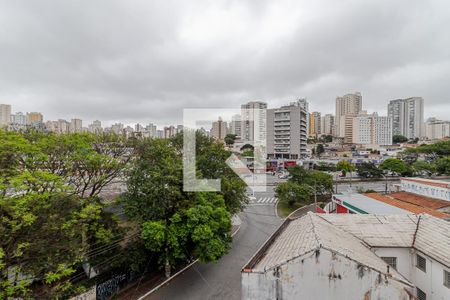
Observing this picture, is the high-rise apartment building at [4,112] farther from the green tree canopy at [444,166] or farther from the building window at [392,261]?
the green tree canopy at [444,166]

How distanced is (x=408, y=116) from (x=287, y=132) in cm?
6831

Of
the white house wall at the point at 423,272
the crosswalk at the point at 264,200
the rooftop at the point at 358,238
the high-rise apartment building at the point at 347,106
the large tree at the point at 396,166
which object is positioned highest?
the high-rise apartment building at the point at 347,106

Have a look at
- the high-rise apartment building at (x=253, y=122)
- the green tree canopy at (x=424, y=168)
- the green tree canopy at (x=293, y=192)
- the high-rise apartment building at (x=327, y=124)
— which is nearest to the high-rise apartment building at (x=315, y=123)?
the high-rise apartment building at (x=327, y=124)

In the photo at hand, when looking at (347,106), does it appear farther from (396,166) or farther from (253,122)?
(396,166)

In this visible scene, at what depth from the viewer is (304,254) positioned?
18.0ft

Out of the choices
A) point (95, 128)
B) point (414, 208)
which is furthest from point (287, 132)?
point (95, 128)

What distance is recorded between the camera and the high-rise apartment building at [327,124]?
99.7 metres

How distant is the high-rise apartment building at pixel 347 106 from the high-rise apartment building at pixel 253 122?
131ft

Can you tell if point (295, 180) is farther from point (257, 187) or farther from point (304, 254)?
point (304, 254)

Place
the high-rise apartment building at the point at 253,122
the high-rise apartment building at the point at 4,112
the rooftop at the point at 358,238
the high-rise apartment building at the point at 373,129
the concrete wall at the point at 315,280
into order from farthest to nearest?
the high-rise apartment building at the point at 373,129 < the high-rise apartment building at the point at 253,122 < the high-rise apartment building at the point at 4,112 < the rooftop at the point at 358,238 < the concrete wall at the point at 315,280

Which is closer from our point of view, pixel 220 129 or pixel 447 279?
pixel 447 279

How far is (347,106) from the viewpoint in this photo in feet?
295

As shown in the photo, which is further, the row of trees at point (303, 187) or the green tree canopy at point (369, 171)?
the green tree canopy at point (369, 171)

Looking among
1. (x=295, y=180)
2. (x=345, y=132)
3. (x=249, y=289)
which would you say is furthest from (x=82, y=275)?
(x=345, y=132)
